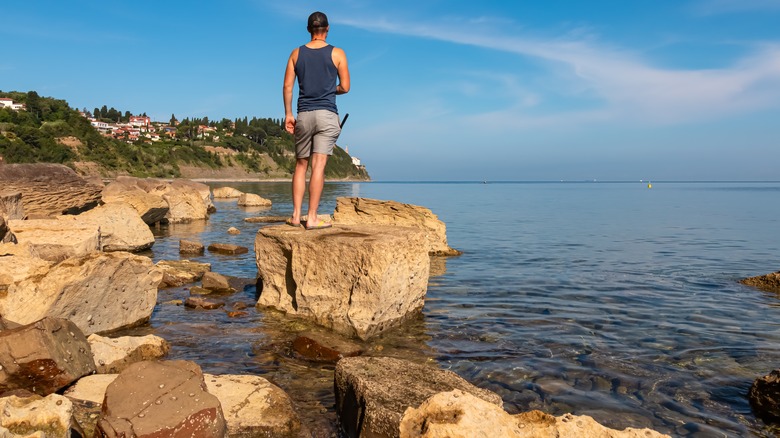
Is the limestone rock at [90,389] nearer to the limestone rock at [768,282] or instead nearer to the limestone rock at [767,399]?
the limestone rock at [767,399]

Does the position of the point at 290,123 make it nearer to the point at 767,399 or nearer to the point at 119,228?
the point at 767,399

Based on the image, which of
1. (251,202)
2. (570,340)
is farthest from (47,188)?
(251,202)

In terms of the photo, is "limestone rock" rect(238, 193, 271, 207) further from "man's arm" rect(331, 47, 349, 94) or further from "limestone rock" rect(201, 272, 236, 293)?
"man's arm" rect(331, 47, 349, 94)

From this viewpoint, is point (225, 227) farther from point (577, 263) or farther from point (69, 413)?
point (69, 413)

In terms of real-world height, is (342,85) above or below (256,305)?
above

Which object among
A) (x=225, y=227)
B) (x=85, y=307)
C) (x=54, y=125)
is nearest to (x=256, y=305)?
(x=85, y=307)

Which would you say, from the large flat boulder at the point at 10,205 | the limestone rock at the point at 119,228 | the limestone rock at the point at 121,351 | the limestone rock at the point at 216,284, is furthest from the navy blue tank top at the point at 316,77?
the limestone rock at the point at 119,228

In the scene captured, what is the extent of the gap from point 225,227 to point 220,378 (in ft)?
64.4

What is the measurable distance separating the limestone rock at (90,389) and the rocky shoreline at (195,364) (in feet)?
0.06

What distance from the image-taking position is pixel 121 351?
19.4 feet

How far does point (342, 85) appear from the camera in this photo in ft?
25.8

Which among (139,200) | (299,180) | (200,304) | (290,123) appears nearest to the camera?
(290,123)

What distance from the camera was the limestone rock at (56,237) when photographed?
31.8 feet

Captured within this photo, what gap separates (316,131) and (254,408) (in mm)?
4284
